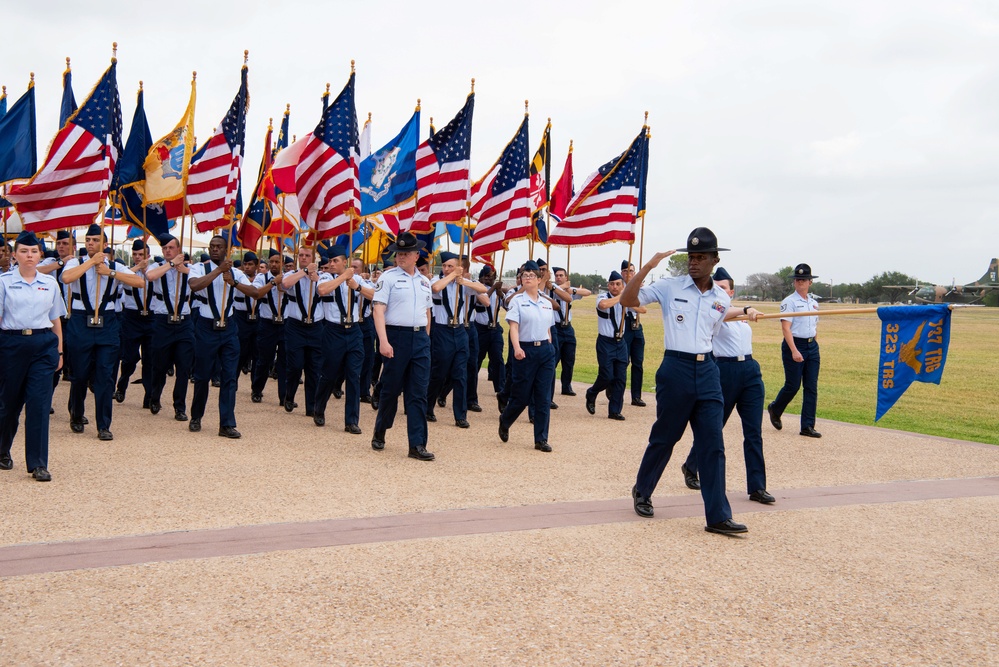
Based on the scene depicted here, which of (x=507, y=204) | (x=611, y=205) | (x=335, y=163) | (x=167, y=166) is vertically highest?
(x=335, y=163)

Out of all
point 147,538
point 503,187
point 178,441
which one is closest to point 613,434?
point 503,187

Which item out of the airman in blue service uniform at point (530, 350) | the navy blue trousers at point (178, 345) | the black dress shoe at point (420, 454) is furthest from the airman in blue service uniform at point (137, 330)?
the airman in blue service uniform at point (530, 350)

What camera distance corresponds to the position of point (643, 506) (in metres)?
6.44

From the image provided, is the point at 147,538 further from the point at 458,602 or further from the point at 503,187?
the point at 503,187

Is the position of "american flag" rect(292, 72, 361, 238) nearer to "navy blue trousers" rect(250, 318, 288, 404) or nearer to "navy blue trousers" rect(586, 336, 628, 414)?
"navy blue trousers" rect(250, 318, 288, 404)

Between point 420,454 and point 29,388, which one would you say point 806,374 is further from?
point 29,388

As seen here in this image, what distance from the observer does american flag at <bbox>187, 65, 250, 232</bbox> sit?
1061 centimetres

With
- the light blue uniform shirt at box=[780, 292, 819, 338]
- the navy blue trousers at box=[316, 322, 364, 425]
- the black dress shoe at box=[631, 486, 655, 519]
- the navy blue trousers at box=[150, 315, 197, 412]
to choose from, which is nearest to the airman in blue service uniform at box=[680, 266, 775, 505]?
the black dress shoe at box=[631, 486, 655, 519]

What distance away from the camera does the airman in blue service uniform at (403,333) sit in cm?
869

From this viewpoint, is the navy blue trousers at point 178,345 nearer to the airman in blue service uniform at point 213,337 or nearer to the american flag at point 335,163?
the airman in blue service uniform at point 213,337

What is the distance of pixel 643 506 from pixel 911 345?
92.4 inches

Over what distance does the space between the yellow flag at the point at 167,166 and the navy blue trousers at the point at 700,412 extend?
285 inches

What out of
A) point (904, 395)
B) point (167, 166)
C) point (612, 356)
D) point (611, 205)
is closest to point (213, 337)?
point (167, 166)

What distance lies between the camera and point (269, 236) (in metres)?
15.8
